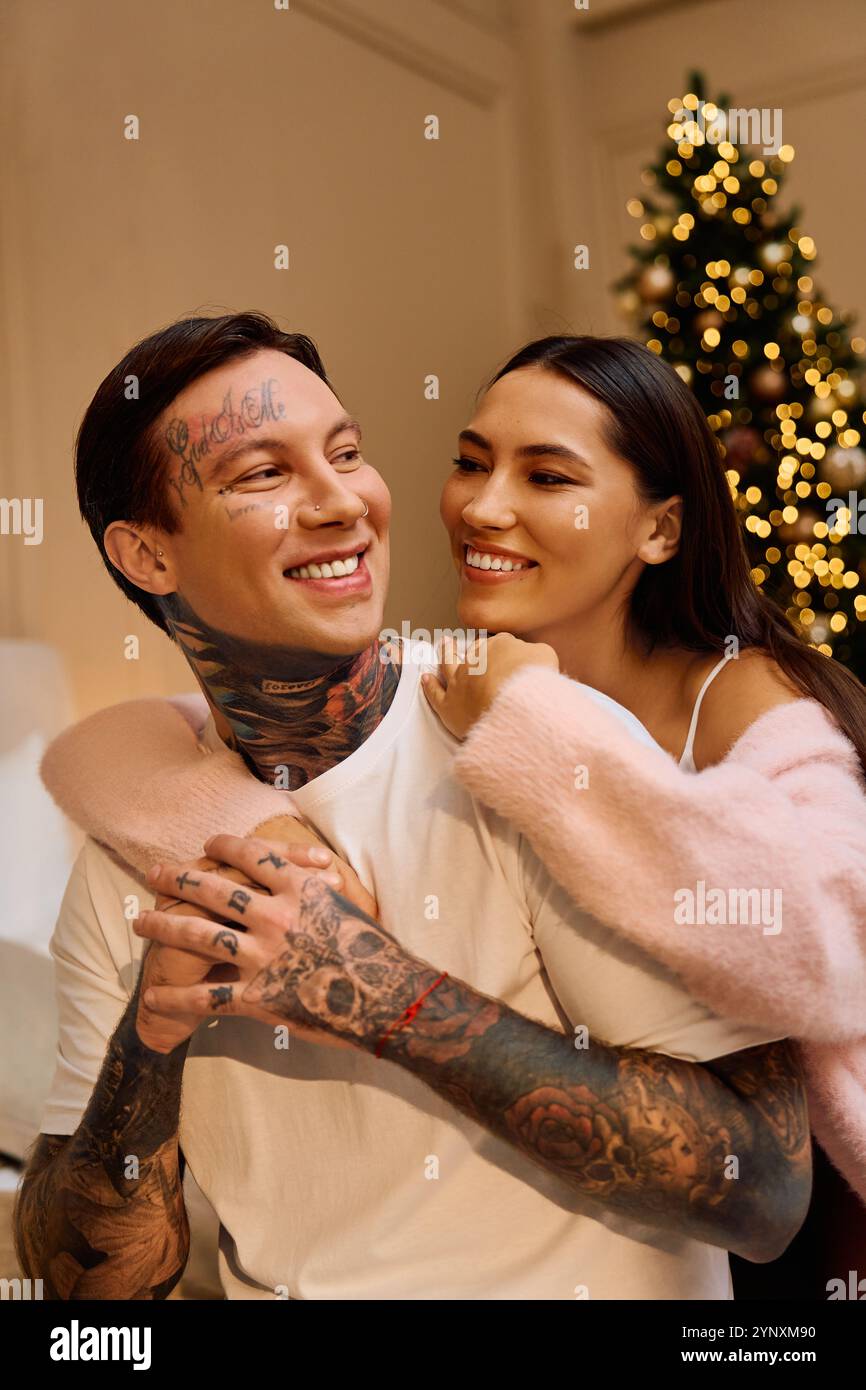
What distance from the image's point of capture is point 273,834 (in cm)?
126

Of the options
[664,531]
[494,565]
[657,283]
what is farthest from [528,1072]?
[657,283]

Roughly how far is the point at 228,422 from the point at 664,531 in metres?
0.63

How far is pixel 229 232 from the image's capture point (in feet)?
8.30

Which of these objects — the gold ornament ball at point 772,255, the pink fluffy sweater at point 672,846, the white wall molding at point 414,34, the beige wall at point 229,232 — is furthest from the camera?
the gold ornament ball at point 772,255

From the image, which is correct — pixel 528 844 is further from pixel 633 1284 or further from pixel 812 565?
pixel 812 565

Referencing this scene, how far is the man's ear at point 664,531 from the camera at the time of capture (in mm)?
1653

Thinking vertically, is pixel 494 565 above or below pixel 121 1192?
above

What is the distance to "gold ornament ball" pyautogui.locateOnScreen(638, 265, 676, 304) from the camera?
3.04 meters

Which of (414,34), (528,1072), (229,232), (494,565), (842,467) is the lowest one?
(528,1072)

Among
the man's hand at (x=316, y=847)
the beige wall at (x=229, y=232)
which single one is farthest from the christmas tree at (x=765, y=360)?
the man's hand at (x=316, y=847)

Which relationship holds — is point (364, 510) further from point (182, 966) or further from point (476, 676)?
point (182, 966)

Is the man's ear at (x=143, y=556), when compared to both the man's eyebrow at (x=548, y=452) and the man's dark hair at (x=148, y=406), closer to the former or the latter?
the man's dark hair at (x=148, y=406)

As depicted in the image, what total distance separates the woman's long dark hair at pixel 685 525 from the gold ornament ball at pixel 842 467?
1255 mm
